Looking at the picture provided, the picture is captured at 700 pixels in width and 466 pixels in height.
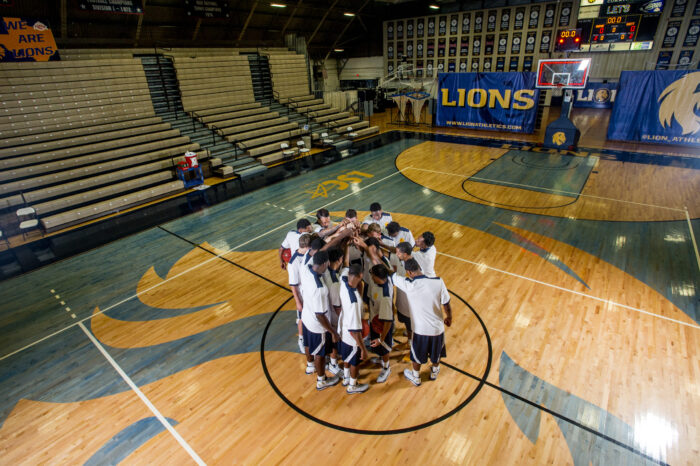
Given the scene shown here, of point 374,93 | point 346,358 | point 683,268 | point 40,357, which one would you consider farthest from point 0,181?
point 374,93

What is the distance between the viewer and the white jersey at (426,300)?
339 centimetres

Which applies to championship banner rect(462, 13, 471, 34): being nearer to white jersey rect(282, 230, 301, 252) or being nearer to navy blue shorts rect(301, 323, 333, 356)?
white jersey rect(282, 230, 301, 252)

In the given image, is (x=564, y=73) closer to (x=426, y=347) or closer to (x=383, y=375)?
(x=426, y=347)

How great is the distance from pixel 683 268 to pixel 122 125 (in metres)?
15.4

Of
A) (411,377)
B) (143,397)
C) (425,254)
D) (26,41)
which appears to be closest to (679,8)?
(425,254)

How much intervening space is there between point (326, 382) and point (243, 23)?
1836 centimetres

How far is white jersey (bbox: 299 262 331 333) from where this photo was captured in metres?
3.48

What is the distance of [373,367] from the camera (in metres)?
4.24

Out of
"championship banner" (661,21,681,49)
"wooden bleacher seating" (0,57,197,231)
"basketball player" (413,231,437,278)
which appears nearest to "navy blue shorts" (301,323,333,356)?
"basketball player" (413,231,437,278)

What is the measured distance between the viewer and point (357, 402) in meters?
3.82

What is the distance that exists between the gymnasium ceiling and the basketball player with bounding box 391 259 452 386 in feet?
45.6

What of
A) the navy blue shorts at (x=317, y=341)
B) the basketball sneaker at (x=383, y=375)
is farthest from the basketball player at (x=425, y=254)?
the navy blue shorts at (x=317, y=341)

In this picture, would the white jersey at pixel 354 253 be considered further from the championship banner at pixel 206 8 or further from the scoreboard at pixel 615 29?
the scoreboard at pixel 615 29

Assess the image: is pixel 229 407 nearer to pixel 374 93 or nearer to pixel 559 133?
pixel 559 133
